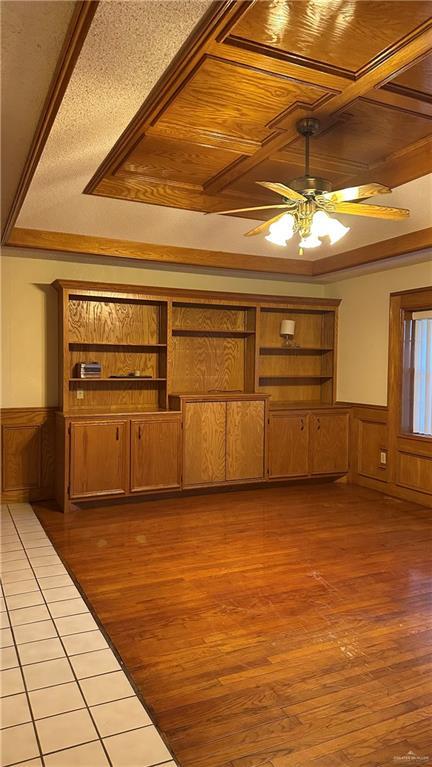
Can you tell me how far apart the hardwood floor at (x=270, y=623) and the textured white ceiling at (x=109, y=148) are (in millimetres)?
2449

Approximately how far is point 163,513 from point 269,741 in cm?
291

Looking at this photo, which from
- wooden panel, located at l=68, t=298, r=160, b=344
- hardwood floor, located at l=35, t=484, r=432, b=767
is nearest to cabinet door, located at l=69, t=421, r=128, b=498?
hardwood floor, located at l=35, t=484, r=432, b=767

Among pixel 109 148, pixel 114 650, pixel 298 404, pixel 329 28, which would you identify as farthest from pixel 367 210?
pixel 298 404

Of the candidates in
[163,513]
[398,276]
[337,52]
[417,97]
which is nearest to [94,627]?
[163,513]

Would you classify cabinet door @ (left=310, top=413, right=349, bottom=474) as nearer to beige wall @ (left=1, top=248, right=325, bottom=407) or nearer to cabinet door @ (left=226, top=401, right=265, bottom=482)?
cabinet door @ (left=226, top=401, right=265, bottom=482)

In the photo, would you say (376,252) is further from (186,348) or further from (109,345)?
(109,345)

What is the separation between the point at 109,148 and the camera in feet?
9.07

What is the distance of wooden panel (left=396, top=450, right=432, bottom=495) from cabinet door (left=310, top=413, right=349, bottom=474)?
31.1 inches

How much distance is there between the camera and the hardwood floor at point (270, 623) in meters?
1.86

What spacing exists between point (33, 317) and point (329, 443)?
3.44 metres

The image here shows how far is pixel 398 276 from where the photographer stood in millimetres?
5273

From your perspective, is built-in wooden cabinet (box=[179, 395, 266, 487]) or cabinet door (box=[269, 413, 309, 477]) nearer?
built-in wooden cabinet (box=[179, 395, 266, 487])

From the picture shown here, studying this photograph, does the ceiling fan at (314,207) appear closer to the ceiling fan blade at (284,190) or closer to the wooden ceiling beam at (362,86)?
the ceiling fan blade at (284,190)

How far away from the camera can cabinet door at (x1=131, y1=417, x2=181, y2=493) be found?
488cm
